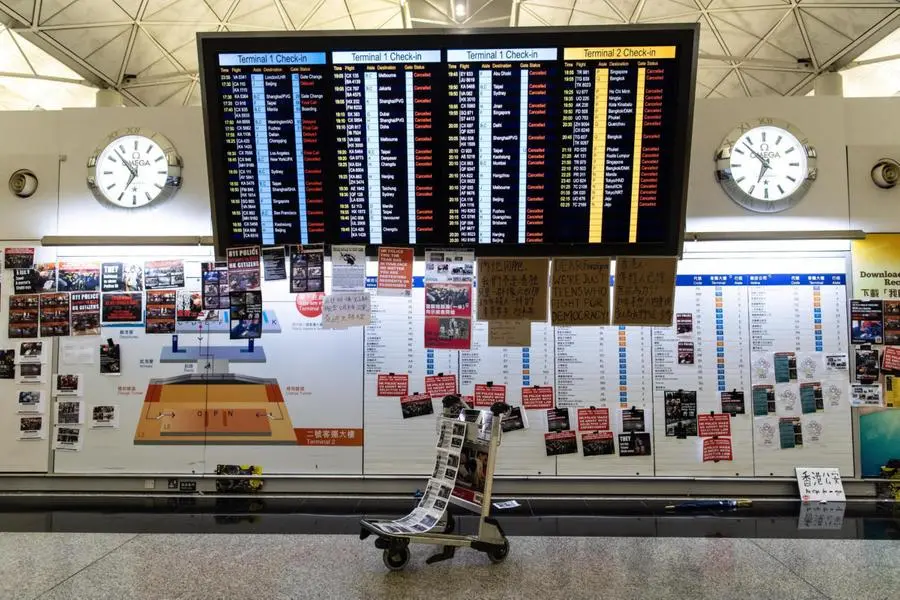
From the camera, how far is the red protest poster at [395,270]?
246cm

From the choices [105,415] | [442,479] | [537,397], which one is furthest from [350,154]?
[105,415]

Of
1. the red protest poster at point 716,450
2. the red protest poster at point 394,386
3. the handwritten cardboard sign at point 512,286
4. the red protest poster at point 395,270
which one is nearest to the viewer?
the red protest poster at point 395,270

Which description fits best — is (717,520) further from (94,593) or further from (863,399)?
(94,593)

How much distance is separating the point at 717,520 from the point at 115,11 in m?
9.85

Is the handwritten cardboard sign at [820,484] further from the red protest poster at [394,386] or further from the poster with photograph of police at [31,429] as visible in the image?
the poster with photograph of police at [31,429]

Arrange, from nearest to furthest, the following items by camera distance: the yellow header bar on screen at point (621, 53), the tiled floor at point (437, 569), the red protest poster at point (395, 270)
Result: 1. the tiled floor at point (437, 569)
2. the yellow header bar on screen at point (621, 53)
3. the red protest poster at point (395, 270)

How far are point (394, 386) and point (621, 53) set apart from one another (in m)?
2.54

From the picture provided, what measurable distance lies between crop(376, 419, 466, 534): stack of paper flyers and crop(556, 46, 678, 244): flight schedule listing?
3.52 feet

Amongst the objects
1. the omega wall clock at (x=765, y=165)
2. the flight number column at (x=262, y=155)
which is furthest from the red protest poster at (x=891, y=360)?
the flight number column at (x=262, y=155)

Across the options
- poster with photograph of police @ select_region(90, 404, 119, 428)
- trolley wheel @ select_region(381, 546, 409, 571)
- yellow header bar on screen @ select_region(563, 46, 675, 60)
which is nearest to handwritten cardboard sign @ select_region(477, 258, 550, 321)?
yellow header bar on screen @ select_region(563, 46, 675, 60)

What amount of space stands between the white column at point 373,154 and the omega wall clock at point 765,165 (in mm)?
2519

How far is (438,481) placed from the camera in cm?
265

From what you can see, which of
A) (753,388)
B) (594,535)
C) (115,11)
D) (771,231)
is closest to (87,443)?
(594,535)

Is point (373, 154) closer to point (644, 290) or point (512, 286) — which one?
point (512, 286)
